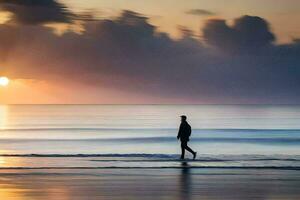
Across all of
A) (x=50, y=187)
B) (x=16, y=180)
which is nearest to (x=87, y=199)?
(x=50, y=187)

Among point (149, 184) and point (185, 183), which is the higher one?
point (185, 183)

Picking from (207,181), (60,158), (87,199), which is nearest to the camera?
(87,199)

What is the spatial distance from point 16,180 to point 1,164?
7295mm

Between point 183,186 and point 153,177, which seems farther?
point 153,177

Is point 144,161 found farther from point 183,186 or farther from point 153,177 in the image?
point 183,186

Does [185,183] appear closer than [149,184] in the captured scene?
No

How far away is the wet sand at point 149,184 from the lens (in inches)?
635

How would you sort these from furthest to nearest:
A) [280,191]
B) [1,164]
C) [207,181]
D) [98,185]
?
[1,164] < [207,181] < [98,185] < [280,191]

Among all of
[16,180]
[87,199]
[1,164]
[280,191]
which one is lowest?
[87,199]

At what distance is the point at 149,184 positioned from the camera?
60.8ft

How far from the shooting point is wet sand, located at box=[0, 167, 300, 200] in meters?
16.1

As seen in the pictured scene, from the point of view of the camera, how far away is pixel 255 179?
20109 millimetres

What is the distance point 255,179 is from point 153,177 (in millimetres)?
3334

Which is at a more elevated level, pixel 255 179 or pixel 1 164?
pixel 1 164
